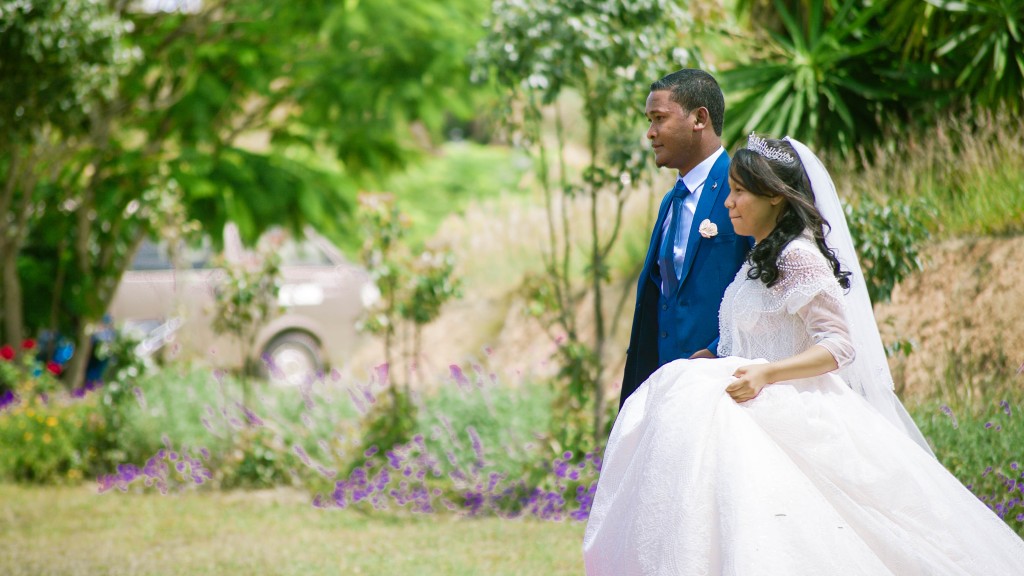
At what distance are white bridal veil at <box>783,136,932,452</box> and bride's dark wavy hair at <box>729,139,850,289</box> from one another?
0.07 m

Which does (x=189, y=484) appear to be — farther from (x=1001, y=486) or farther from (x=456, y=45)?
(x=1001, y=486)

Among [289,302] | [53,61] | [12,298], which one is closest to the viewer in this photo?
[53,61]

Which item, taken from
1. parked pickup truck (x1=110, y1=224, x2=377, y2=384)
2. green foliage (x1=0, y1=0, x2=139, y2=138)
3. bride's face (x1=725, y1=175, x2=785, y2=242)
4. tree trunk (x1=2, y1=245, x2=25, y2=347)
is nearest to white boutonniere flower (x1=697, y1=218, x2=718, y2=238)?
bride's face (x1=725, y1=175, x2=785, y2=242)

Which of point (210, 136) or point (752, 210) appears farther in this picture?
point (210, 136)

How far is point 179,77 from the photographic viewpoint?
994cm

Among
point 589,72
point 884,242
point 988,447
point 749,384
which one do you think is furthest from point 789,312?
point 589,72

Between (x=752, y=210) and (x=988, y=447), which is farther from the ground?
(x=752, y=210)

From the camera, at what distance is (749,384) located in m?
2.92

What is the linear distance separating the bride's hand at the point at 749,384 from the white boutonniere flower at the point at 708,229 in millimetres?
491

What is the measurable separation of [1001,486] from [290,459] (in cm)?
473

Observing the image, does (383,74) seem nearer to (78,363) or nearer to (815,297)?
(78,363)

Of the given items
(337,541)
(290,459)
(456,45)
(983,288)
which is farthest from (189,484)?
(983,288)

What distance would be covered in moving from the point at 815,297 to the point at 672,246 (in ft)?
1.82

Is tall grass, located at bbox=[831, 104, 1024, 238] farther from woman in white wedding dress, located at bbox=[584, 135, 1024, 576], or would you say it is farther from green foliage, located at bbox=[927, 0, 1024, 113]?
woman in white wedding dress, located at bbox=[584, 135, 1024, 576]
